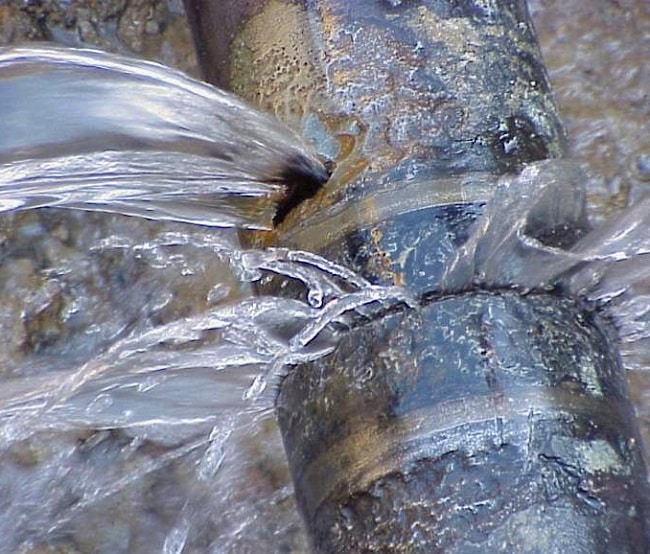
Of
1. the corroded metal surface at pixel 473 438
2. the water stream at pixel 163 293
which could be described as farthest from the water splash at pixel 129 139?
the corroded metal surface at pixel 473 438

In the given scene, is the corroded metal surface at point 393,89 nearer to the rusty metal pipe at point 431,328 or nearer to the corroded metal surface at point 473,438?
the rusty metal pipe at point 431,328

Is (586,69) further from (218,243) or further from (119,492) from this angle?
(119,492)

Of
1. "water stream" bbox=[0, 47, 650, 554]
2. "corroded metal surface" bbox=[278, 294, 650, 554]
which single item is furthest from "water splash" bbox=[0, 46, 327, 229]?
"corroded metal surface" bbox=[278, 294, 650, 554]

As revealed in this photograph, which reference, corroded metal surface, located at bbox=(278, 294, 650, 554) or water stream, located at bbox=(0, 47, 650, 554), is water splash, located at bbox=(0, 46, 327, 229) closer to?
water stream, located at bbox=(0, 47, 650, 554)

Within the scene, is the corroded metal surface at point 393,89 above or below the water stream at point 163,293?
above

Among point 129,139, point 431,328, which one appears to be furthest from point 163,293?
point 431,328

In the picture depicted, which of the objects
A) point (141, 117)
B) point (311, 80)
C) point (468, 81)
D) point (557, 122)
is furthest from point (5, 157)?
point (557, 122)
